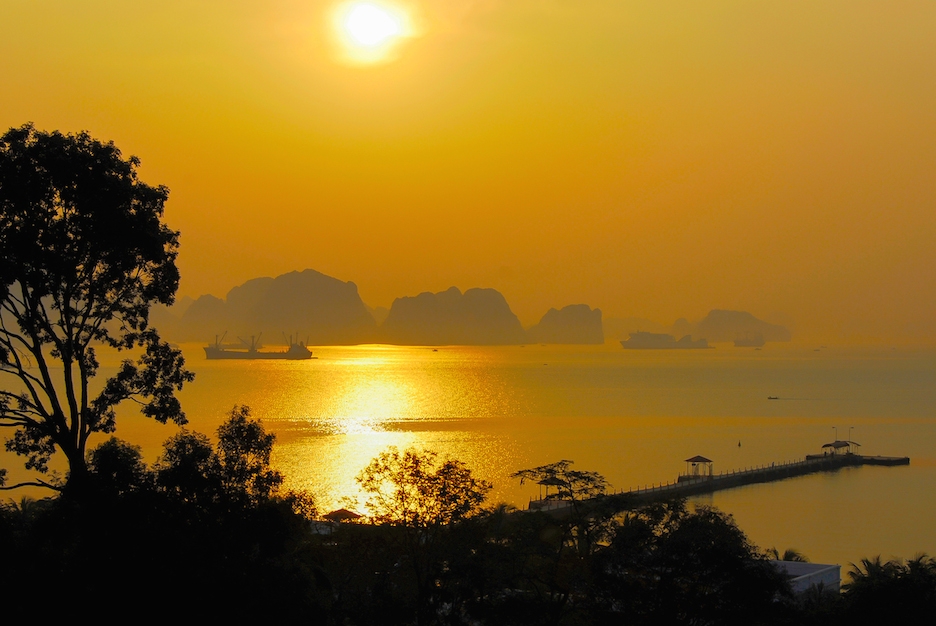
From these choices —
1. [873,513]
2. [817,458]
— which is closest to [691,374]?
[817,458]

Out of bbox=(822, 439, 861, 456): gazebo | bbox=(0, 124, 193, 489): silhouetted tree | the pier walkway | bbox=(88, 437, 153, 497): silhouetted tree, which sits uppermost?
bbox=(822, 439, 861, 456): gazebo

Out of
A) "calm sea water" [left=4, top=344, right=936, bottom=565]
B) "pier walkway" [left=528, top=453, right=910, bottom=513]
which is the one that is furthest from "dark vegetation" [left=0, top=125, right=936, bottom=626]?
"pier walkway" [left=528, top=453, right=910, bottom=513]

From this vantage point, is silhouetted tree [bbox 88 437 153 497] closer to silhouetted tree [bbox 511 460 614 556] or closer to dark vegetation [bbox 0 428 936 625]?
dark vegetation [bbox 0 428 936 625]

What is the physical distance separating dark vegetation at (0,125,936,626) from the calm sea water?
20.0 feet

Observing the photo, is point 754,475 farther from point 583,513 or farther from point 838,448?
point 583,513

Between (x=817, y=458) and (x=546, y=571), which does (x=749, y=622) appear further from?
(x=817, y=458)

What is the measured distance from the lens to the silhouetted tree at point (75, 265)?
10133 millimetres

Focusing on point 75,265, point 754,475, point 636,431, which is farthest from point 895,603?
point 636,431

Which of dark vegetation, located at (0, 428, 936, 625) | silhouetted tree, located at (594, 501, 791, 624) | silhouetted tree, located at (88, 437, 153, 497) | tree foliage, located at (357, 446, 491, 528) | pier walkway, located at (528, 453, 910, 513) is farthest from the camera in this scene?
pier walkway, located at (528, 453, 910, 513)

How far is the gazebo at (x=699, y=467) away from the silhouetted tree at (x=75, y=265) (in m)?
38.8

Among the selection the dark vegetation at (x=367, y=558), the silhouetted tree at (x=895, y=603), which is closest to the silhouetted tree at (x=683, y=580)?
the dark vegetation at (x=367, y=558)

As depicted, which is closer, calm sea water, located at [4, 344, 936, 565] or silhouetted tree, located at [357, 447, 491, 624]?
silhouetted tree, located at [357, 447, 491, 624]

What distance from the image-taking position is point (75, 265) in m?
10.6

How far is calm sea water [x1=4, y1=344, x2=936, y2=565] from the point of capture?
1610 inches
